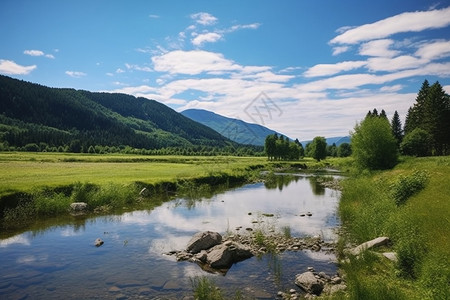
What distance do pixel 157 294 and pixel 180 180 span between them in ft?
137

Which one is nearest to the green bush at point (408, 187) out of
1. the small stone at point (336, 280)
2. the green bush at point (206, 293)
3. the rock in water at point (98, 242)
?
the small stone at point (336, 280)

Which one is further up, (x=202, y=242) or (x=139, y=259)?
(x=202, y=242)

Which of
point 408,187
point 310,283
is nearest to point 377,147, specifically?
point 408,187

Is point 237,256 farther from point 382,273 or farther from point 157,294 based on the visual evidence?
point 382,273

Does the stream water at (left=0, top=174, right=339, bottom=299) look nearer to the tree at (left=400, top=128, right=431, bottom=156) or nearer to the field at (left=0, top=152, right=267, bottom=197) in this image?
the field at (left=0, top=152, right=267, bottom=197)

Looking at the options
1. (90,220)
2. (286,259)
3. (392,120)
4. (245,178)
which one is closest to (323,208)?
(286,259)

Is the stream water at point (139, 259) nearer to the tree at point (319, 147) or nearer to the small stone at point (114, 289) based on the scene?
the small stone at point (114, 289)

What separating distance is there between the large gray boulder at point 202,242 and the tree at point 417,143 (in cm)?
7939

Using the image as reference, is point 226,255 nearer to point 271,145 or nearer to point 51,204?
point 51,204

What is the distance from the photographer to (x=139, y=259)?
75.2ft

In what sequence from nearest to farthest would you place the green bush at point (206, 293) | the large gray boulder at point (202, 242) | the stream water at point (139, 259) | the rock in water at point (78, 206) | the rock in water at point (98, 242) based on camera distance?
the green bush at point (206, 293), the stream water at point (139, 259), the large gray boulder at point (202, 242), the rock in water at point (98, 242), the rock in water at point (78, 206)

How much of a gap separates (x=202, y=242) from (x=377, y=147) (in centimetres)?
5278

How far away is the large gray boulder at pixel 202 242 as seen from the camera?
963 inches

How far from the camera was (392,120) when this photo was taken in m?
125
